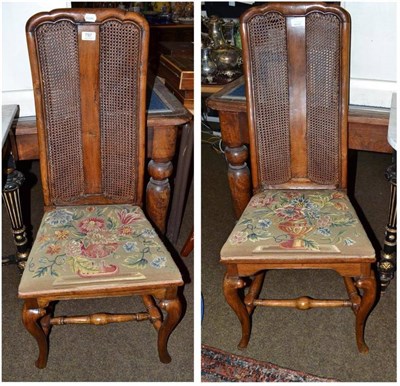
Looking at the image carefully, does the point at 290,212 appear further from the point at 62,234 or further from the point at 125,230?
the point at 62,234

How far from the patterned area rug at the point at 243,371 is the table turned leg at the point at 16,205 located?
747 millimetres

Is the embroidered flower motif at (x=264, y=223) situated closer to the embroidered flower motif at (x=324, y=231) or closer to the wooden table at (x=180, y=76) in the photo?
the embroidered flower motif at (x=324, y=231)

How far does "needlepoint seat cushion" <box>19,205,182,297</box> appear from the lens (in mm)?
1480

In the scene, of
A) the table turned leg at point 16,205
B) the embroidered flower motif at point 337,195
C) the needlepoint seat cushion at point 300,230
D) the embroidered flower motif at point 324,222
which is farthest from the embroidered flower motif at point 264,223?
the table turned leg at point 16,205

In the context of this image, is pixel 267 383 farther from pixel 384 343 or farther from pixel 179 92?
pixel 179 92

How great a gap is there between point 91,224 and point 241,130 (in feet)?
2.21

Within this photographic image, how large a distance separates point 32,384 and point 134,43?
1.08 m

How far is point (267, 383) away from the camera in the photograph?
1.71m

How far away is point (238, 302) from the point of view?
5.61 feet

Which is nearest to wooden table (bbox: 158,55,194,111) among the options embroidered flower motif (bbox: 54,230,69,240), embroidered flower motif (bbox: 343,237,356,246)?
embroidered flower motif (bbox: 54,230,69,240)

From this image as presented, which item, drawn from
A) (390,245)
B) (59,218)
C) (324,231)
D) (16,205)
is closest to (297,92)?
(324,231)

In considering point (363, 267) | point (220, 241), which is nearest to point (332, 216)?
point (363, 267)

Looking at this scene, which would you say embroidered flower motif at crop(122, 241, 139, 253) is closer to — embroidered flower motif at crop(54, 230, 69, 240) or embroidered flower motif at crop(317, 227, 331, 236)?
embroidered flower motif at crop(54, 230, 69, 240)

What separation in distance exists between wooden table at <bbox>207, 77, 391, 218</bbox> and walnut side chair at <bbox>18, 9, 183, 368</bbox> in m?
0.42
